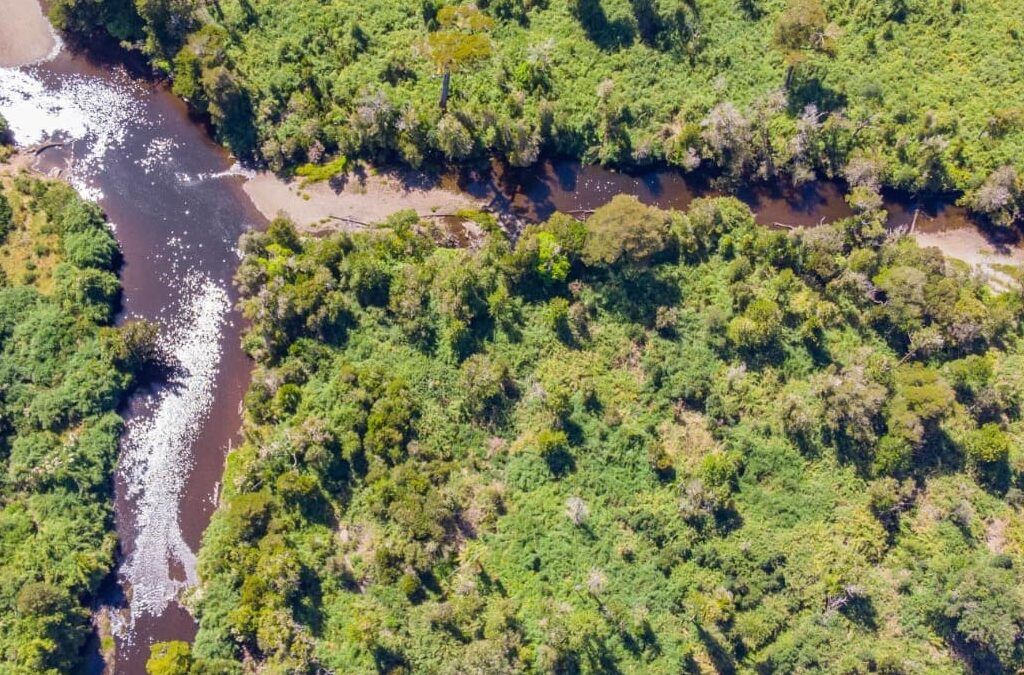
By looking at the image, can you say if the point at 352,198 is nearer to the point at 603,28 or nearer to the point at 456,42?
the point at 456,42

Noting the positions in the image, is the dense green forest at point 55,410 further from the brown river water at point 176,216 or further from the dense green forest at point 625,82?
the dense green forest at point 625,82

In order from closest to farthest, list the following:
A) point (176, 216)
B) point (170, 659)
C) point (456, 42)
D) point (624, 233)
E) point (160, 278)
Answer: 1. point (170, 659)
2. point (624, 233)
3. point (456, 42)
4. point (160, 278)
5. point (176, 216)

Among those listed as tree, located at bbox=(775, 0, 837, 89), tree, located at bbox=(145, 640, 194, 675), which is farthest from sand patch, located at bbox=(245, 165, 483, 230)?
tree, located at bbox=(145, 640, 194, 675)

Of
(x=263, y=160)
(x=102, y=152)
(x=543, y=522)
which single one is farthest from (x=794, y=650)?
(x=102, y=152)

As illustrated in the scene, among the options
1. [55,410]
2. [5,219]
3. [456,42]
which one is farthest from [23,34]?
[456,42]

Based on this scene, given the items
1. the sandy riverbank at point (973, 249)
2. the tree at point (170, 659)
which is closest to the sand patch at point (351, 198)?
the tree at point (170, 659)
